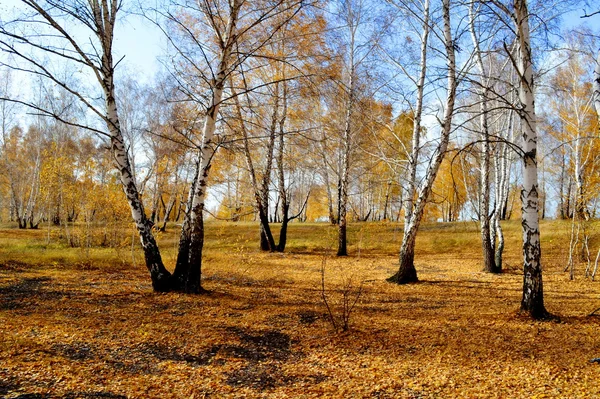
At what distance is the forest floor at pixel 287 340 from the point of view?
127 inches

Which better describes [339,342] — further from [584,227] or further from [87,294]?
[584,227]

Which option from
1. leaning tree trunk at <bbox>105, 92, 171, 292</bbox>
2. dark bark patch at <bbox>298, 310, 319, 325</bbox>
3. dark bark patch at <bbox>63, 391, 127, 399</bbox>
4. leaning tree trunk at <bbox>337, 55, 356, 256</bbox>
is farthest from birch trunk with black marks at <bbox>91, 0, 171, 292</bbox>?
leaning tree trunk at <bbox>337, 55, 356, 256</bbox>

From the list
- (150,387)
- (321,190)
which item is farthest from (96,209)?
(321,190)

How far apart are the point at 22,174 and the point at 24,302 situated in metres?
24.8

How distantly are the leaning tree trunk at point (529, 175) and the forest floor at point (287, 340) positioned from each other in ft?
1.91

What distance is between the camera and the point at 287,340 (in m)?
4.59

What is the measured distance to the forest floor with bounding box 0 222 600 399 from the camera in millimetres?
3234

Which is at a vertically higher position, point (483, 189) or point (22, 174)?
point (22, 174)

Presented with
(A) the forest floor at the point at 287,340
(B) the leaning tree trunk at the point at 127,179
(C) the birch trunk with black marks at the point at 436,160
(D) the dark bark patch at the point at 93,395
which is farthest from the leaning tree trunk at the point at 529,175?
(B) the leaning tree trunk at the point at 127,179

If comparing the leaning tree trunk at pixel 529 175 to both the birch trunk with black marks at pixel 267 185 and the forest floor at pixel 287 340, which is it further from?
the birch trunk with black marks at pixel 267 185

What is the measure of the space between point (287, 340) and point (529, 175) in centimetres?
397

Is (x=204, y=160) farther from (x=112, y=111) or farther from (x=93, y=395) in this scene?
(x=93, y=395)

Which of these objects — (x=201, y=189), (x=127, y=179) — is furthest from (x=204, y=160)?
(x=127, y=179)

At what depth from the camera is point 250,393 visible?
3160 mm
